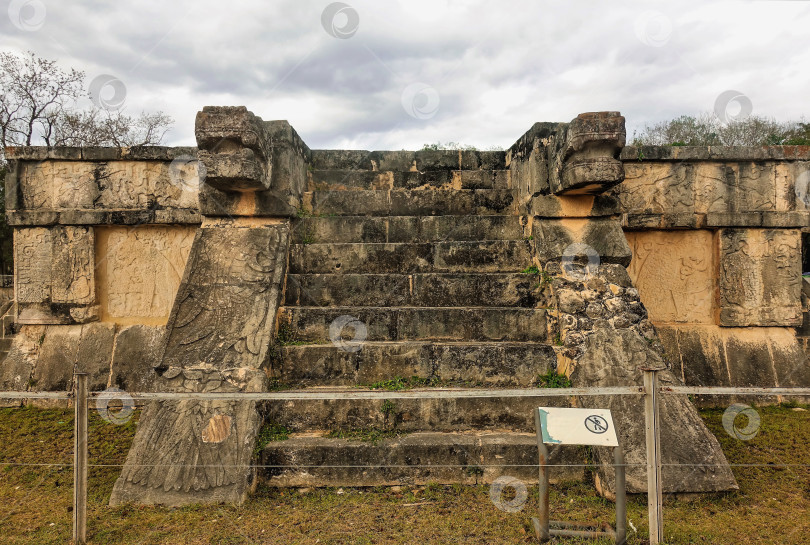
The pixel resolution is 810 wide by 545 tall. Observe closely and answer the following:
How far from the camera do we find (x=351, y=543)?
257 cm

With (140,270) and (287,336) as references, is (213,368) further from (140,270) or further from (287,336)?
(140,270)

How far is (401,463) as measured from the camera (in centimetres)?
325

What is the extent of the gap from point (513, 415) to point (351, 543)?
1.51 meters

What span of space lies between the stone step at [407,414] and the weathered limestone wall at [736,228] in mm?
2574

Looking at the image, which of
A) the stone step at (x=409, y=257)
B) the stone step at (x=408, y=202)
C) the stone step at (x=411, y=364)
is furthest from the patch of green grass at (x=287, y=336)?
the stone step at (x=408, y=202)

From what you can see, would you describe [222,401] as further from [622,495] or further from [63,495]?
[622,495]

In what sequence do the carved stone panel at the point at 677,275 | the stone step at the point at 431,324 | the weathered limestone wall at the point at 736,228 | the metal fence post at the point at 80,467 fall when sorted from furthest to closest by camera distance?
the carved stone panel at the point at 677,275, the weathered limestone wall at the point at 736,228, the stone step at the point at 431,324, the metal fence post at the point at 80,467

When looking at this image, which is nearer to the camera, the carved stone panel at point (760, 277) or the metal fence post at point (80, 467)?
the metal fence post at point (80, 467)

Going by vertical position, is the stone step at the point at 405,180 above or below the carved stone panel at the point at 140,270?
above

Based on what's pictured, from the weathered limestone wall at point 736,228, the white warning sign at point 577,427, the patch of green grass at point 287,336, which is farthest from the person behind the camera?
the weathered limestone wall at point 736,228

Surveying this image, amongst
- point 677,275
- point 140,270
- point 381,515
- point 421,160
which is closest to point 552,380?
point 381,515

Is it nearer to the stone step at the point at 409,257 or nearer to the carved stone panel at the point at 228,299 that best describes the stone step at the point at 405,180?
the stone step at the point at 409,257

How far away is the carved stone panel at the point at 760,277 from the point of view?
200 inches

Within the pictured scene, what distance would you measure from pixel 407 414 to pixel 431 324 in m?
0.82
